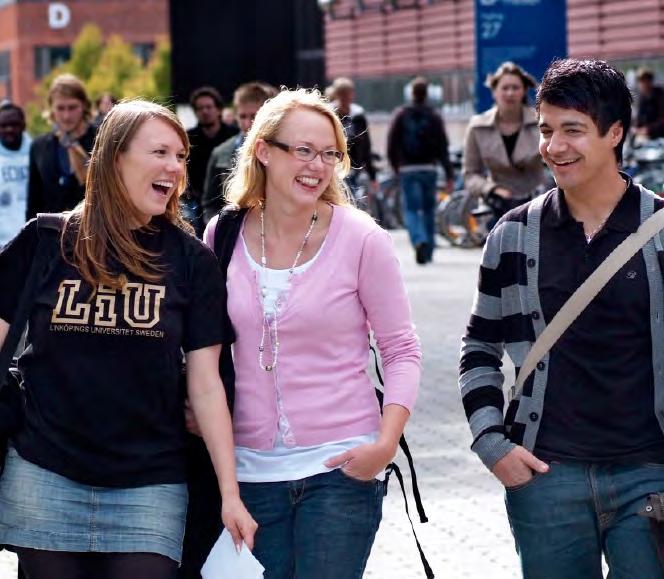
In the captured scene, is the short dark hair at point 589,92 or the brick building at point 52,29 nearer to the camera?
the short dark hair at point 589,92

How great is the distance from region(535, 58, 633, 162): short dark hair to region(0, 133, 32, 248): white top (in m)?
7.14

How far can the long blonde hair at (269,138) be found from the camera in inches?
169

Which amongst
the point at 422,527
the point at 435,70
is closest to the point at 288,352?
the point at 422,527

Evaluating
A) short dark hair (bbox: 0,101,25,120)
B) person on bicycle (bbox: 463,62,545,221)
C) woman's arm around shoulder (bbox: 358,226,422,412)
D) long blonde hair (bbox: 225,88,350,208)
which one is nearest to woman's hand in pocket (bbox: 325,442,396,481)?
woman's arm around shoulder (bbox: 358,226,422,412)

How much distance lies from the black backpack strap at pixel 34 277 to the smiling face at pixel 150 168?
20cm

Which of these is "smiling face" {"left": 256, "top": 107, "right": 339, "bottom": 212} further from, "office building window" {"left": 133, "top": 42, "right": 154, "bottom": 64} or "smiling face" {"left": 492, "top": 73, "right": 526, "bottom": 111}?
"office building window" {"left": 133, "top": 42, "right": 154, "bottom": 64}

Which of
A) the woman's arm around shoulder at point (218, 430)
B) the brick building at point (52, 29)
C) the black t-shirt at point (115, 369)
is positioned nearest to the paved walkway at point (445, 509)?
the woman's arm around shoulder at point (218, 430)

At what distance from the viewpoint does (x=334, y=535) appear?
13.7 ft

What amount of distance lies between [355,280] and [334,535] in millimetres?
605

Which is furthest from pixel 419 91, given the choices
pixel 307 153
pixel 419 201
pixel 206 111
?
pixel 307 153

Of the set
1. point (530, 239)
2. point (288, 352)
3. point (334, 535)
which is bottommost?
point (334, 535)

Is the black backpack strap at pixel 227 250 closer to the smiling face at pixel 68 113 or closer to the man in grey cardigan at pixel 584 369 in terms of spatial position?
the man in grey cardigan at pixel 584 369

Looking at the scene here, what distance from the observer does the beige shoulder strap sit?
13.2ft

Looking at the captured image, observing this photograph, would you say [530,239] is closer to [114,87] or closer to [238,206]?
[238,206]
